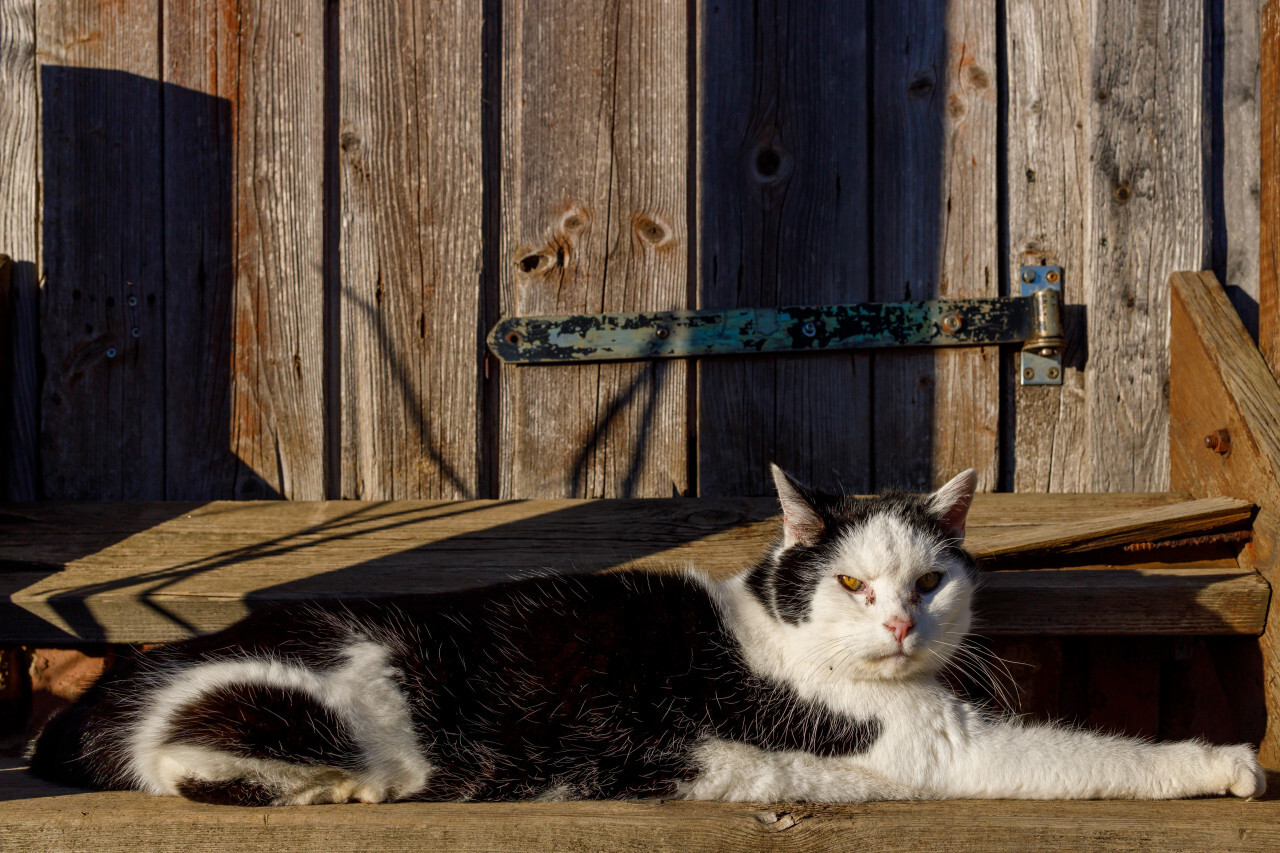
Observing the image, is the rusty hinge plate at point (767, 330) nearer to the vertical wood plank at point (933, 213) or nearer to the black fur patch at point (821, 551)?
the vertical wood plank at point (933, 213)

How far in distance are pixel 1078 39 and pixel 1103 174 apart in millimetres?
415

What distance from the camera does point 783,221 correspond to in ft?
8.58

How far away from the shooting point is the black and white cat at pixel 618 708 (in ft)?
5.41

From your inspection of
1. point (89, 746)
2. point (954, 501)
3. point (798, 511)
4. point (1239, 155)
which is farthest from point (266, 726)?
point (1239, 155)

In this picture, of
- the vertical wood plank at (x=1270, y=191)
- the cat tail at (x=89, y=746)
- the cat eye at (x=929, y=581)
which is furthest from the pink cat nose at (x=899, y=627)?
the cat tail at (x=89, y=746)

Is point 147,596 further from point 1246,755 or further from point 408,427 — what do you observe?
point 1246,755

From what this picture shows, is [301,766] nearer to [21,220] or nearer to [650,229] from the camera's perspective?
[650,229]

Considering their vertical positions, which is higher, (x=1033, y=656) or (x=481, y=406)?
(x=481, y=406)

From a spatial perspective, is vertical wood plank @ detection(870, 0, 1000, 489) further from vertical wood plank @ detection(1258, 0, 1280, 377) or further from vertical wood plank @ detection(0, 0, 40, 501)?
vertical wood plank @ detection(0, 0, 40, 501)

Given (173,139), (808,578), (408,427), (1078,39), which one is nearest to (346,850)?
(808,578)

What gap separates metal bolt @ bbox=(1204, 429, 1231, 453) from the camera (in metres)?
2.15

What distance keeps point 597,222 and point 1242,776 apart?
210 centimetres

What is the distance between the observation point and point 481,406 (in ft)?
8.67

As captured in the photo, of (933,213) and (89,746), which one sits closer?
(89,746)
